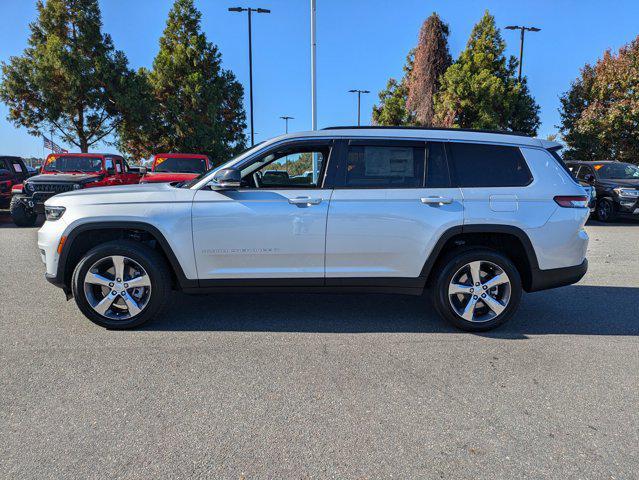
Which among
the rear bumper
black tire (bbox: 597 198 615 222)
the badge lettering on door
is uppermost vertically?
the badge lettering on door

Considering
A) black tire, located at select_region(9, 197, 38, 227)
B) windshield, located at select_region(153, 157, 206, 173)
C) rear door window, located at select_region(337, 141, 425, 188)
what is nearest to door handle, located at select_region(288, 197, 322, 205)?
rear door window, located at select_region(337, 141, 425, 188)

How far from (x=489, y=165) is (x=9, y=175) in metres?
14.4

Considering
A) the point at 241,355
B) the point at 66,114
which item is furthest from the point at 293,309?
the point at 66,114

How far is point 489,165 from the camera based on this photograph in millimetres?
4328

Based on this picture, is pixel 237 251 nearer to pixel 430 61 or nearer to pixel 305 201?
pixel 305 201

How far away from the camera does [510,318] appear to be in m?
4.46

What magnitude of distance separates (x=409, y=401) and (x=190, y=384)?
148 cm

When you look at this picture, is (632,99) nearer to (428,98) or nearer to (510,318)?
(428,98)

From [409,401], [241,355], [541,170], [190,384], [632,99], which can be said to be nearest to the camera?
[409,401]

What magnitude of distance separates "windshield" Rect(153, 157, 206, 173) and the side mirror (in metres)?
9.04

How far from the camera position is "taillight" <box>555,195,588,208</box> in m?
4.27

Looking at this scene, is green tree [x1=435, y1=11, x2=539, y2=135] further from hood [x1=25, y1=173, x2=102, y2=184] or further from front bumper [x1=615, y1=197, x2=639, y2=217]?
hood [x1=25, y1=173, x2=102, y2=184]

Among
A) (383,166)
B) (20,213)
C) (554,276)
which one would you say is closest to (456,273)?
(554,276)

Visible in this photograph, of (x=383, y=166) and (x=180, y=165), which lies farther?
(x=180, y=165)
